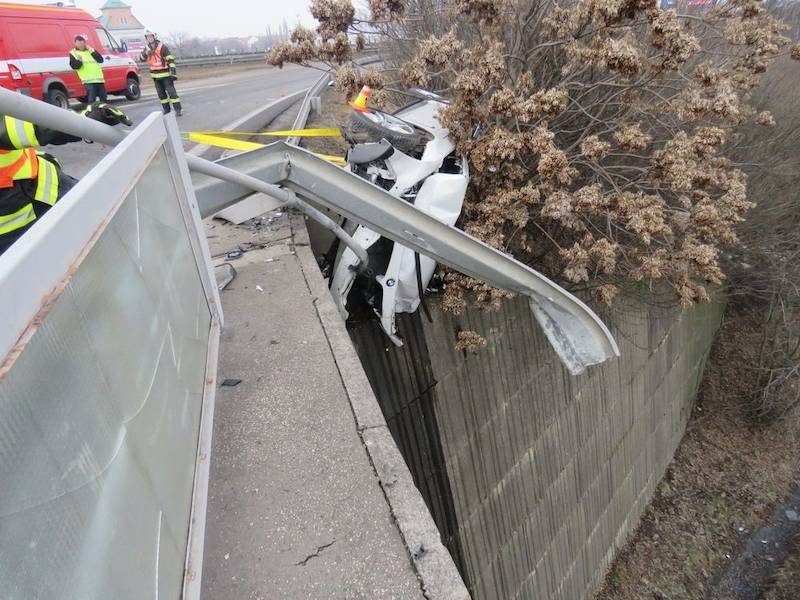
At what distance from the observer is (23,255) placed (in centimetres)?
87

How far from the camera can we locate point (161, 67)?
994cm

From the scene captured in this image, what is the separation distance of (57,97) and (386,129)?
10.6 m

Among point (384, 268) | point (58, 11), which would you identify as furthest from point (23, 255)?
point (58, 11)

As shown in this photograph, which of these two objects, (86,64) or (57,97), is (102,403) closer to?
(86,64)

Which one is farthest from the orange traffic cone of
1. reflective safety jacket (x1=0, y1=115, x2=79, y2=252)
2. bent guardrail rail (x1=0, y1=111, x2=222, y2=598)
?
bent guardrail rail (x1=0, y1=111, x2=222, y2=598)

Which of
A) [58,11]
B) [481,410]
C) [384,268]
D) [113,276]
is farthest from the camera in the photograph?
[58,11]

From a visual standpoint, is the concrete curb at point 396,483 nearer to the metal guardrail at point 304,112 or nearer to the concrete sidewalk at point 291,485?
the concrete sidewalk at point 291,485

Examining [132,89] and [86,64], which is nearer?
[86,64]

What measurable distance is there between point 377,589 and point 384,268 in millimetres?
2520

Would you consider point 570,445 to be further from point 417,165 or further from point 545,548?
point 417,165

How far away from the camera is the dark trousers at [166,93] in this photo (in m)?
10.1

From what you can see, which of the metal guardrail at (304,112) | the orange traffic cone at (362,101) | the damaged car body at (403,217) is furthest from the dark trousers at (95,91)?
the damaged car body at (403,217)

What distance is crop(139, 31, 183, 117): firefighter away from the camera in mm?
9945

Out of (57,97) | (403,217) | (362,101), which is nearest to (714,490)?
(362,101)
